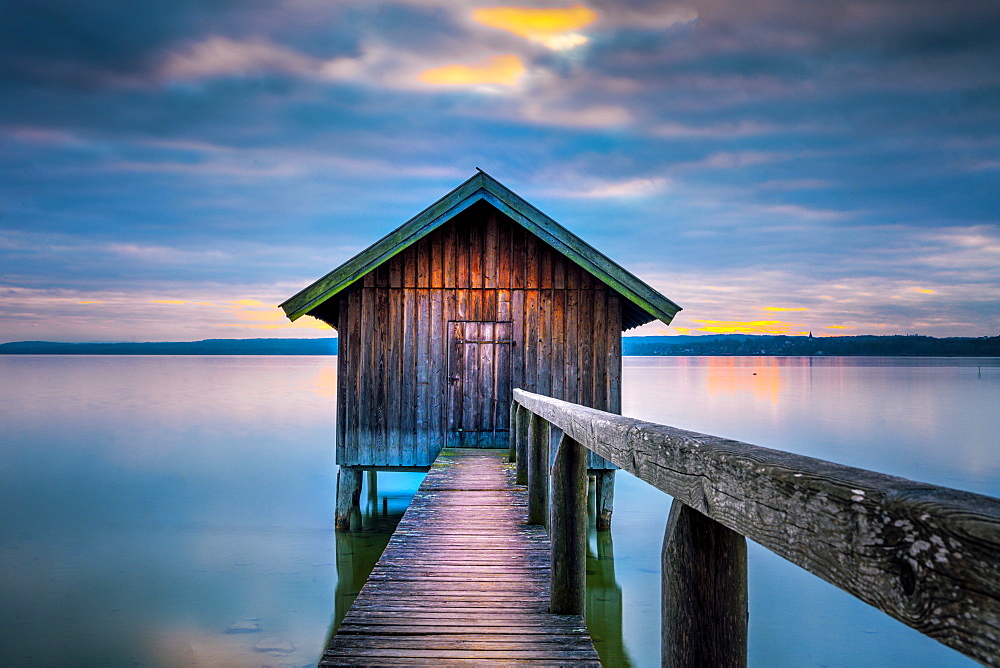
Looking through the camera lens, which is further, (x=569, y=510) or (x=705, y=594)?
(x=569, y=510)

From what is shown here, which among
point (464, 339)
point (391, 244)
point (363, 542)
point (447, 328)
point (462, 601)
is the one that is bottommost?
point (363, 542)

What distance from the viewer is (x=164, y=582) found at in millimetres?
9508

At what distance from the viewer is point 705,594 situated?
135 cm

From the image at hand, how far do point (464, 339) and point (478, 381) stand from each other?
0.73 m

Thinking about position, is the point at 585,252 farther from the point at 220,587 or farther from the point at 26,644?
the point at 26,644

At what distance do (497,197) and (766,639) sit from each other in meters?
7.13

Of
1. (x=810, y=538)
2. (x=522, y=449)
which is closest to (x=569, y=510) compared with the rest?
(x=810, y=538)

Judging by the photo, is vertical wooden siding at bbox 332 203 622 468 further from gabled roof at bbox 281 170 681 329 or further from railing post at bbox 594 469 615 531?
railing post at bbox 594 469 615 531

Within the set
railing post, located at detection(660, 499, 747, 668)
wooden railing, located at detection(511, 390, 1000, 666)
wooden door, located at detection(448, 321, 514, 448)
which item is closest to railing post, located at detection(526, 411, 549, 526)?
wooden railing, located at detection(511, 390, 1000, 666)

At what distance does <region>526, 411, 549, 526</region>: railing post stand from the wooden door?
484 cm

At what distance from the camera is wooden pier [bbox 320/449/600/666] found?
3271 mm

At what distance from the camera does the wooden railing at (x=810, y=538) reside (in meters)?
0.68

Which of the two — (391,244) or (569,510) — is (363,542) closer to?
(391,244)

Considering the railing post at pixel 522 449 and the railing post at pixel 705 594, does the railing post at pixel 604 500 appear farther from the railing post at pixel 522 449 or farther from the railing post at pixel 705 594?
the railing post at pixel 705 594
